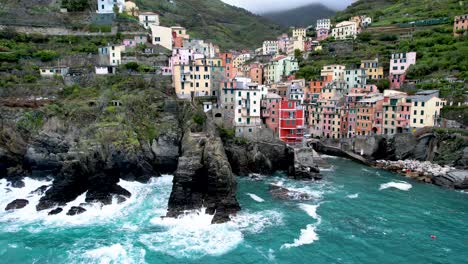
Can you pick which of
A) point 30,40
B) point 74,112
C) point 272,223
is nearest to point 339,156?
point 272,223

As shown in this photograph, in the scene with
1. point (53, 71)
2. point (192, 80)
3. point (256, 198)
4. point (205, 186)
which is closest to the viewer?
point (205, 186)

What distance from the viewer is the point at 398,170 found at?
5031 centimetres

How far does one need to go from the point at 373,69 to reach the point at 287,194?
154 ft

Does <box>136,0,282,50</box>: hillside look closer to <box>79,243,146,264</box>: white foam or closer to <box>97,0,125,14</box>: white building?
<box>97,0,125,14</box>: white building

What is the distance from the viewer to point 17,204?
36.3m

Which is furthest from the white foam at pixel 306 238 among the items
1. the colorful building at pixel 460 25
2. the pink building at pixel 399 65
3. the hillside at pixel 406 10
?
the hillside at pixel 406 10

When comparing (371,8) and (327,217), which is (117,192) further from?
(371,8)

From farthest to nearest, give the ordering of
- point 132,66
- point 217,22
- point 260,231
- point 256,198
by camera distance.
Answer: point 217,22 → point 132,66 → point 256,198 → point 260,231

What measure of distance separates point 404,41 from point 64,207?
8340 cm

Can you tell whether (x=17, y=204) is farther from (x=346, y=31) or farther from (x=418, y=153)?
(x=346, y=31)

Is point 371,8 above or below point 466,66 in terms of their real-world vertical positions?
above

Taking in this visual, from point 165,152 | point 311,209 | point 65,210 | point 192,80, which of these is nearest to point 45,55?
point 192,80

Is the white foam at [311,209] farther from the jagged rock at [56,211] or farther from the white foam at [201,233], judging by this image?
the jagged rock at [56,211]

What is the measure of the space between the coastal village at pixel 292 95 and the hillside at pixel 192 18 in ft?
32.4
